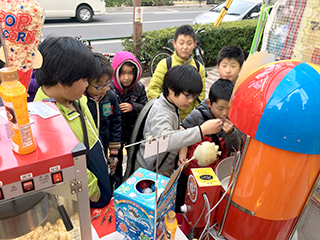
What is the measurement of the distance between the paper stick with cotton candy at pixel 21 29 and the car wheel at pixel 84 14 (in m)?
11.4

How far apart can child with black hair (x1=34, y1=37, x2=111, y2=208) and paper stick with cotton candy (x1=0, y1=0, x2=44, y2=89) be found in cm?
34

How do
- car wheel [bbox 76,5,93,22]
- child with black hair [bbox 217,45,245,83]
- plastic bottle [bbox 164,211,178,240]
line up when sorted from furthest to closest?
car wheel [bbox 76,5,93,22]
child with black hair [bbox 217,45,245,83]
plastic bottle [bbox 164,211,178,240]

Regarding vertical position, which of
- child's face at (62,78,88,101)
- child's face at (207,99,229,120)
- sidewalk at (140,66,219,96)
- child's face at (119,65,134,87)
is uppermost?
child's face at (62,78,88,101)

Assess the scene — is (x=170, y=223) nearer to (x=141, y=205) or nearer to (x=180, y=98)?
(x=141, y=205)

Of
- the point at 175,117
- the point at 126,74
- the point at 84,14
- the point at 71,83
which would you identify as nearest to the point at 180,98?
the point at 175,117

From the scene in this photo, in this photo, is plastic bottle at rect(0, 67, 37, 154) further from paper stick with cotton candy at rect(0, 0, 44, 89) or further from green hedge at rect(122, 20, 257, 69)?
green hedge at rect(122, 20, 257, 69)

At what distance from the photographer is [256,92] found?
1090mm

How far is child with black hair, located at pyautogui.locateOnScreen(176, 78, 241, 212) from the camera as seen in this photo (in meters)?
1.79

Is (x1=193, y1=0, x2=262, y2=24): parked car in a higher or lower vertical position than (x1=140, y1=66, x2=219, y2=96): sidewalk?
higher

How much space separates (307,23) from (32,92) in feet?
7.12

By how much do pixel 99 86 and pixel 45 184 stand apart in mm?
1198

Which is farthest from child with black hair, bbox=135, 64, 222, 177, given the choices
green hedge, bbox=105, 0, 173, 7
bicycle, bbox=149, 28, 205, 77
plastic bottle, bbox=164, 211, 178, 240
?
green hedge, bbox=105, 0, 173, 7

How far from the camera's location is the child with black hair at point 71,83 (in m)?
1.30

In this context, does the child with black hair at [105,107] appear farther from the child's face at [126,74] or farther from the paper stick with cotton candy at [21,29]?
the paper stick with cotton candy at [21,29]
